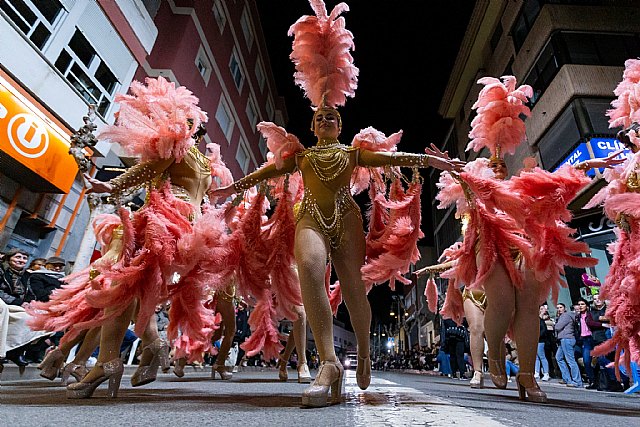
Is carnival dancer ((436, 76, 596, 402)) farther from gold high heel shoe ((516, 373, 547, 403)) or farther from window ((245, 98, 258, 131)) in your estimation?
window ((245, 98, 258, 131))

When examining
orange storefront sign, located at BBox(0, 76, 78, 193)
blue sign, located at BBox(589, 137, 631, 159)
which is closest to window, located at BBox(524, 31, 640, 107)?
blue sign, located at BBox(589, 137, 631, 159)

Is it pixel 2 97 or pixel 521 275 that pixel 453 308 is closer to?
pixel 521 275

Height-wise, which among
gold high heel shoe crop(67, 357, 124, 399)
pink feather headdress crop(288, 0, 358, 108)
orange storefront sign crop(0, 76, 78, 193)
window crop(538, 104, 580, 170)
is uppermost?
window crop(538, 104, 580, 170)

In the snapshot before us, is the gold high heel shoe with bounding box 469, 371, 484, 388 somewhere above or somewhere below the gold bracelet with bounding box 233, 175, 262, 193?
below

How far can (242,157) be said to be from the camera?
21078 mm

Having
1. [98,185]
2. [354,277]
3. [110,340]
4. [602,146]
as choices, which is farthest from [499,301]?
[602,146]

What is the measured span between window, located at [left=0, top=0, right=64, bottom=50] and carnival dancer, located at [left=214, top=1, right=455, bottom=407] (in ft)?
24.2

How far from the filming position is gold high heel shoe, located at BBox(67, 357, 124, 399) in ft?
7.48

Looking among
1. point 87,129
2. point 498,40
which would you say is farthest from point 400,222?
point 498,40

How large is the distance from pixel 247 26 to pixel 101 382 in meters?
22.0

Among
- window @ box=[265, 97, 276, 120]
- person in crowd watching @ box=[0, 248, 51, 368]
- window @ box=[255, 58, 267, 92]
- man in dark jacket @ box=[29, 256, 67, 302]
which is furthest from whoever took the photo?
window @ box=[265, 97, 276, 120]

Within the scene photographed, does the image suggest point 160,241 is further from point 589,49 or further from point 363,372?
point 589,49

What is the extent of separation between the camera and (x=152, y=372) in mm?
2596

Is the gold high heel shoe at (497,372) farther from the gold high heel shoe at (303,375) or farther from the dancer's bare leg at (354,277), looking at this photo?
the gold high heel shoe at (303,375)
